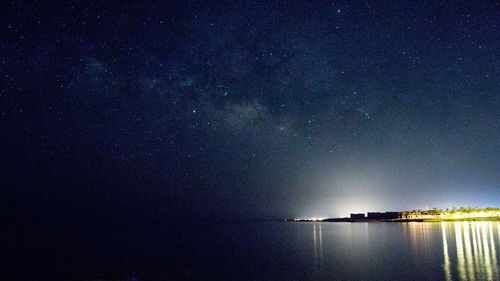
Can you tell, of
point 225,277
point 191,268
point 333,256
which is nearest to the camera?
point 225,277

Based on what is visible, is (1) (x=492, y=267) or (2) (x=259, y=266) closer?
(1) (x=492, y=267)

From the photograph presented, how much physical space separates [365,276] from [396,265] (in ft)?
25.7

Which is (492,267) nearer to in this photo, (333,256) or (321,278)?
(321,278)

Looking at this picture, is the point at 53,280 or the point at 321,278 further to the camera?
the point at 53,280

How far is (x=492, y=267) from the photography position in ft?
116

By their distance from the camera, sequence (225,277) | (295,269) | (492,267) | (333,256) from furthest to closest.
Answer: (333,256), (295,269), (225,277), (492,267)

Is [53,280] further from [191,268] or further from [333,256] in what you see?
[333,256]

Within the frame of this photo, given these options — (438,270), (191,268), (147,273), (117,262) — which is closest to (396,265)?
(438,270)

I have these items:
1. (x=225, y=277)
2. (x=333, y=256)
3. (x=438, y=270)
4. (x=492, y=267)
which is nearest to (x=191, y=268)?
(x=225, y=277)

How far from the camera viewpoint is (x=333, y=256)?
53.4 metres

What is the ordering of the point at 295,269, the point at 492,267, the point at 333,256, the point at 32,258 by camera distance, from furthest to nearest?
the point at 32,258, the point at 333,256, the point at 295,269, the point at 492,267

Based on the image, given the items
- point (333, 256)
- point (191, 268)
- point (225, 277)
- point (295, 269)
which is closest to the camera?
point (225, 277)

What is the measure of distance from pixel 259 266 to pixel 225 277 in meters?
8.31

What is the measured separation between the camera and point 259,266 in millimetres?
46500
